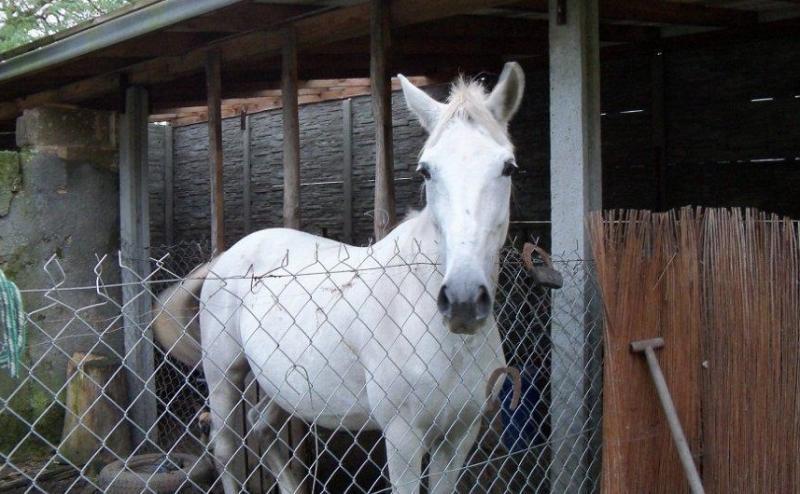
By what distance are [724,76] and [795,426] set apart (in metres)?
3.68

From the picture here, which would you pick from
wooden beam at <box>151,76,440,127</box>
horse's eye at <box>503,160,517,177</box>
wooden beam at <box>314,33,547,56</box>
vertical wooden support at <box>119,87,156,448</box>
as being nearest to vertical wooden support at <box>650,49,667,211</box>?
wooden beam at <box>314,33,547,56</box>

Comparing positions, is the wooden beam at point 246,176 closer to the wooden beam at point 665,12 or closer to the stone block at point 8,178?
the stone block at point 8,178

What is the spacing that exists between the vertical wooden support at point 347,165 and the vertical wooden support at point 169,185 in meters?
3.10

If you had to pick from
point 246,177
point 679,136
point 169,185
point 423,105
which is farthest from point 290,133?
point 169,185

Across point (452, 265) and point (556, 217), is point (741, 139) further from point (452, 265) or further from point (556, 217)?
point (452, 265)

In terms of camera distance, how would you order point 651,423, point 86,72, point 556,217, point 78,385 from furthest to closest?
point 86,72, point 78,385, point 556,217, point 651,423

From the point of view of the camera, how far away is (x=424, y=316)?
3000 millimetres

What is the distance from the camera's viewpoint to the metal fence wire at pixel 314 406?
297cm

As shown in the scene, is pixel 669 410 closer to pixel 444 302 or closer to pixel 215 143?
pixel 444 302

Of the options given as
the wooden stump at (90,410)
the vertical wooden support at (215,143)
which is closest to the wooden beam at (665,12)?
the vertical wooden support at (215,143)

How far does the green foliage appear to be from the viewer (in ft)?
39.2

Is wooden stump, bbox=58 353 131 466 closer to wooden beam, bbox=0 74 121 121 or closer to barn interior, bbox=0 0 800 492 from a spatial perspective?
barn interior, bbox=0 0 800 492

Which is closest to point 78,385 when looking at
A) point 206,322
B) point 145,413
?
point 145,413

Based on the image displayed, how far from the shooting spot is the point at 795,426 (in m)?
3.19
